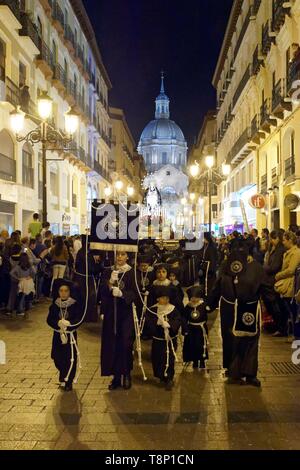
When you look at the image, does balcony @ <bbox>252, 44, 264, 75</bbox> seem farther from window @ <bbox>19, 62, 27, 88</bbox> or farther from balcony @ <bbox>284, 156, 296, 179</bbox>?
window @ <bbox>19, 62, 27, 88</bbox>

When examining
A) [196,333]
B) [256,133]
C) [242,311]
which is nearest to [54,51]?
[256,133]

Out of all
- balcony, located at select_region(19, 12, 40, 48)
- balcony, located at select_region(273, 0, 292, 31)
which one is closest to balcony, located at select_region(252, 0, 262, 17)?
balcony, located at select_region(273, 0, 292, 31)

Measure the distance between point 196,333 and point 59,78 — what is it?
978 inches

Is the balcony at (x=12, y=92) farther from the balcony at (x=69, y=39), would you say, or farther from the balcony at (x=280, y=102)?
the balcony at (x=69, y=39)

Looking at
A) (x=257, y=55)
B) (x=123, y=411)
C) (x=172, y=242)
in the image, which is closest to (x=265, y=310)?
(x=123, y=411)

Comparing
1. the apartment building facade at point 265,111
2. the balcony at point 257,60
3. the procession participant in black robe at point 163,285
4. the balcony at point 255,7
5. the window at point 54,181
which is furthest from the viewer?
the window at point 54,181

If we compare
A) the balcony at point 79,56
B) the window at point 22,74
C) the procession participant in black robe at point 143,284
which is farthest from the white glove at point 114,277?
the balcony at point 79,56

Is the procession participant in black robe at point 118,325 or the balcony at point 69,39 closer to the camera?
the procession participant in black robe at point 118,325

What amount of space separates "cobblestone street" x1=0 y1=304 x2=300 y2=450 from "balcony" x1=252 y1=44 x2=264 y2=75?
22926 millimetres

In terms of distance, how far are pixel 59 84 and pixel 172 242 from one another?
43.7ft

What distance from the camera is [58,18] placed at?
98.9ft

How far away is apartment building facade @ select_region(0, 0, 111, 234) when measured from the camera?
21.4m

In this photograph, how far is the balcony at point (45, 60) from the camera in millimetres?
25344

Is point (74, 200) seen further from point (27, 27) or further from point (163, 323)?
point (163, 323)
